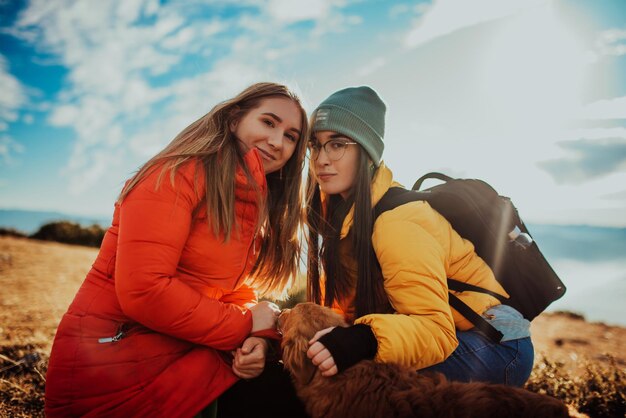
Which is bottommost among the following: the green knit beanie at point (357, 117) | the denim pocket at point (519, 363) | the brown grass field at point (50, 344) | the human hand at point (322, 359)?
the brown grass field at point (50, 344)

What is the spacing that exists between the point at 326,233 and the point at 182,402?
187cm

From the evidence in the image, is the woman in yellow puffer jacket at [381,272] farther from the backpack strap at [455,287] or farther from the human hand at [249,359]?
the human hand at [249,359]

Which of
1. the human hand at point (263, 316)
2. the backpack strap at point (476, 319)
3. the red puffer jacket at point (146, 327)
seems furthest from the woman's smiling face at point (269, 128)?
the backpack strap at point (476, 319)

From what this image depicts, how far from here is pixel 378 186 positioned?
3.26m

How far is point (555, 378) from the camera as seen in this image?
4.00 metres

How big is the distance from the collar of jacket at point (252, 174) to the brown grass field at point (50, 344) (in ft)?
8.46

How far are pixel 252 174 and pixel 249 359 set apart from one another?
134 centimetres

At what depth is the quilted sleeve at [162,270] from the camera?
2.27m

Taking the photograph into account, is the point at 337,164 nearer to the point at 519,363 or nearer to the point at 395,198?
the point at 395,198

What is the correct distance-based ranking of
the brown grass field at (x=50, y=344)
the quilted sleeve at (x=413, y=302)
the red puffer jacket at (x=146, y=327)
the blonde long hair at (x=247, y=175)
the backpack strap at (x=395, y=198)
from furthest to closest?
the brown grass field at (x=50, y=344) → the backpack strap at (x=395, y=198) → the blonde long hair at (x=247, y=175) → the quilted sleeve at (x=413, y=302) → the red puffer jacket at (x=146, y=327)

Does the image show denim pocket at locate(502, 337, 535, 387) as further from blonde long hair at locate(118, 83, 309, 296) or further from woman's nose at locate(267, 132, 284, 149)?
woman's nose at locate(267, 132, 284, 149)

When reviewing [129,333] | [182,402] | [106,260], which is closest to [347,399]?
[182,402]

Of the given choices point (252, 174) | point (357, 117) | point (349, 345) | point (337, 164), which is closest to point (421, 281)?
point (349, 345)

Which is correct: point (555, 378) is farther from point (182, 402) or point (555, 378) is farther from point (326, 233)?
point (182, 402)
